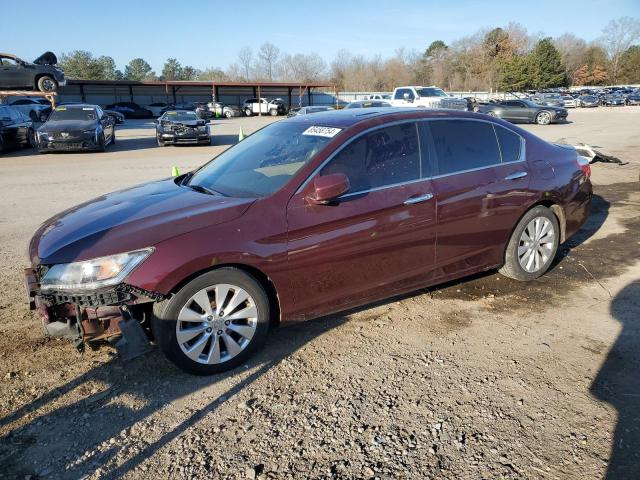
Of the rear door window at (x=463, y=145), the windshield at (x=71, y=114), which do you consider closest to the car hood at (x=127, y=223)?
the rear door window at (x=463, y=145)

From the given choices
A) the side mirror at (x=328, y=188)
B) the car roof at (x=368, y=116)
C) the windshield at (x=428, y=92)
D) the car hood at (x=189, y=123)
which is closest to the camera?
the side mirror at (x=328, y=188)

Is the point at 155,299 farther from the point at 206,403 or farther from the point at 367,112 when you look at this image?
the point at 367,112

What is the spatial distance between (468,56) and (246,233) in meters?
99.2

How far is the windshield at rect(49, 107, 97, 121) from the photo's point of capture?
17766 millimetres

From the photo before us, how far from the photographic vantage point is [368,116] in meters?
4.27

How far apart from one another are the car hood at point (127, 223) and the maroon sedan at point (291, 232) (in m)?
0.01

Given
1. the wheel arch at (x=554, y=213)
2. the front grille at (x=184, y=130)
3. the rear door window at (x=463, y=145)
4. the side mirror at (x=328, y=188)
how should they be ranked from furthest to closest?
the front grille at (x=184, y=130) < the wheel arch at (x=554, y=213) < the rear door window at (x=463, y=145) < the side mirror at (x=328, y=188)

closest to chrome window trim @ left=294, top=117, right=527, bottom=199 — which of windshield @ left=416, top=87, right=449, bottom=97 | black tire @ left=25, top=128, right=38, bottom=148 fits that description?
black tire @ left=25, top=128, right=38, bottom=148

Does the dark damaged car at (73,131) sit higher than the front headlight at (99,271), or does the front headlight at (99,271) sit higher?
the dark damaged car at (73,131)

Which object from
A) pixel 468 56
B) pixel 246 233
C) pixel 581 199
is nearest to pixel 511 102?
pixel 581 199

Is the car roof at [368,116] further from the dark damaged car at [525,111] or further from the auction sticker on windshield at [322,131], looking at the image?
the dark damaged car at [525,111]

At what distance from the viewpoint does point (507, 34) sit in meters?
92.2

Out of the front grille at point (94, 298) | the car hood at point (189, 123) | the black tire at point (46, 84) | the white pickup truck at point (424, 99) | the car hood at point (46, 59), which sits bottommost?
the front grille at point (94, 298)

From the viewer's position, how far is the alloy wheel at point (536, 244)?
4.99 m
